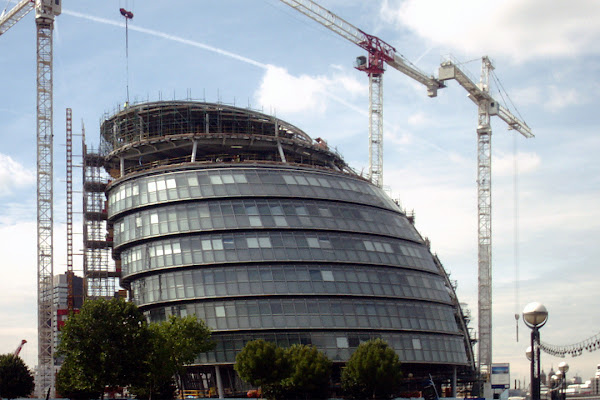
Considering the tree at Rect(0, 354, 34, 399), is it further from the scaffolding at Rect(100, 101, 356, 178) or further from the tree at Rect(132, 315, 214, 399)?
the scaffolding at Rect(100, 101, 356, 178)

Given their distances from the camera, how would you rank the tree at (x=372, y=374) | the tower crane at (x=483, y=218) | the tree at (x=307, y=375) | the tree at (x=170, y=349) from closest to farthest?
1. the tree at (x=307, y=375)
2. the tree at (x=170, y=349)
3. the tree at (x=372, y=374)
4. the tower crane at (x=483, y=218)

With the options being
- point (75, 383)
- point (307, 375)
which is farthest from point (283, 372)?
point (75, 383)

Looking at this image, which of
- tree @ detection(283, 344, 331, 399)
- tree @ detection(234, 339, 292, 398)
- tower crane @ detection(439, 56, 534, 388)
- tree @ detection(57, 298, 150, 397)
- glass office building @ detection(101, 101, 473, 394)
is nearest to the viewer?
tree @ detection(57, 298, 150, 397)

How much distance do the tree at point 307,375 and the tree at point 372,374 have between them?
10.2 feet

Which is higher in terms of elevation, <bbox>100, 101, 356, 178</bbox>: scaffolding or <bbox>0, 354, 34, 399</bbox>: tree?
<bbox>100, 101, 356, 178</bbox>: scaffolding

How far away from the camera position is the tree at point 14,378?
349ft

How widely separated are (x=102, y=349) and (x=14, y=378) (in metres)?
32.2

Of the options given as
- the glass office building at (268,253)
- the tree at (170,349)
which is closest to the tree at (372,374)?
the glass office building at (268,253)

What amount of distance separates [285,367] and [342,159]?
4760 cm

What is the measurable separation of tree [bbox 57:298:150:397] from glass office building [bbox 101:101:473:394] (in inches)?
692

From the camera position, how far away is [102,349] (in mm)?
82062

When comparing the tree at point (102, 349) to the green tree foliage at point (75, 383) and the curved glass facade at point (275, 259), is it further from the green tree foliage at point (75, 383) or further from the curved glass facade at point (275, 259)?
the curved glass facade at point (275, 259)

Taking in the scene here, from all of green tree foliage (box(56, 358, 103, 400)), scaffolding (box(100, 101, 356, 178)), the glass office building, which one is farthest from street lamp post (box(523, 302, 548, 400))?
scaffolding (box(100, 101, 356, 178))

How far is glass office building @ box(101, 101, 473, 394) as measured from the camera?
101 m
